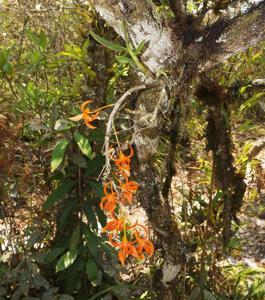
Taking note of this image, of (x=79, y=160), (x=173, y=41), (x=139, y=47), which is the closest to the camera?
(x=139, y=47)

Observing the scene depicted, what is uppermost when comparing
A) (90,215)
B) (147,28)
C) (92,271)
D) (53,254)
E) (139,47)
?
(147,28)

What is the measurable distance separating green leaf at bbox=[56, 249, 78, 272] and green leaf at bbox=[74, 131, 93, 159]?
61 cm

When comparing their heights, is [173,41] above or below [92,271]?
above

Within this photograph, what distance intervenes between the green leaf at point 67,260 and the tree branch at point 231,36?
1.22 meters

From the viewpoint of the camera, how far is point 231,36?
1576mm

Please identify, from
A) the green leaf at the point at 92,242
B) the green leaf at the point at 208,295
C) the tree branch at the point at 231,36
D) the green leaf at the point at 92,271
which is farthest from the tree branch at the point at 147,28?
the green leaf at the point at 208,295

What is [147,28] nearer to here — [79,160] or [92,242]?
[79,160]

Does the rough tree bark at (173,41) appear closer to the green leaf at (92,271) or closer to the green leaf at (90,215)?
the green leaf at (90,215)

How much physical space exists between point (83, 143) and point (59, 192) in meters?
0.40

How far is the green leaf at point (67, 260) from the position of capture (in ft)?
7.26

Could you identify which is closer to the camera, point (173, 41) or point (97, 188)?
point (173, 41)

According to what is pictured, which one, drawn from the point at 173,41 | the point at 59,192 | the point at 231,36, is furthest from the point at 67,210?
the point at 231,36

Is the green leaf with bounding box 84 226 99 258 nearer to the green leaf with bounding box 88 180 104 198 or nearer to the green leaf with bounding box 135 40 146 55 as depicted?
the green leaf with bounding box 88 180 104 198

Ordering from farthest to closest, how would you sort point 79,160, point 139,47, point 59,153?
point 79,160
point 59,153
point 139,47
